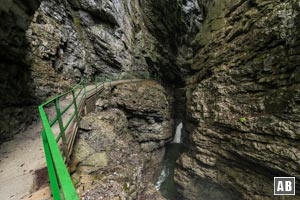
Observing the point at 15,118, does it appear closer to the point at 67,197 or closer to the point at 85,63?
the point at 67,197

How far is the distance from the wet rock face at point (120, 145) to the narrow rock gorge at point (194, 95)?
0.15 feet

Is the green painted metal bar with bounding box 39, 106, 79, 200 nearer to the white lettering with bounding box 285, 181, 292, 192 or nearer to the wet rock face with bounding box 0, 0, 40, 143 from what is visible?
the wet rock face with bounding box 0, 0, 40, 143

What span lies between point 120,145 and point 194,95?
5555 mm

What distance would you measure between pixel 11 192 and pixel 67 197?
8.92 feet

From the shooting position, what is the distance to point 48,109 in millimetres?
6086

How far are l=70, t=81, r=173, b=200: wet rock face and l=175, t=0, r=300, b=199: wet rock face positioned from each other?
9.23ft

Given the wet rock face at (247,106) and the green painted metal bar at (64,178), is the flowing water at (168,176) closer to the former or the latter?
the wet rock face at (247,106)

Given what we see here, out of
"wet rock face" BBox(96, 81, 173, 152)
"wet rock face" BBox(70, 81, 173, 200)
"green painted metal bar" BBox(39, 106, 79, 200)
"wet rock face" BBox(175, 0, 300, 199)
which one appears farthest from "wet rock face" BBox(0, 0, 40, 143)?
"wet rock face" BBox(175, 0, 300, 199)

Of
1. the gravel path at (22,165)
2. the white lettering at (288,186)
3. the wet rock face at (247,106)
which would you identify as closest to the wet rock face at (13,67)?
the gravel path at (22,165)

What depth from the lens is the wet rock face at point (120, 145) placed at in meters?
4.01

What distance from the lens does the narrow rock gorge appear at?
14.8 ft

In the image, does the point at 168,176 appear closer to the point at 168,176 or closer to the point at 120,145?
the point at 168,176

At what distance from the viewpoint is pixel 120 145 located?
613 cm

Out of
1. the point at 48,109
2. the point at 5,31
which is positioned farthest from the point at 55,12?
the point at 5,31
